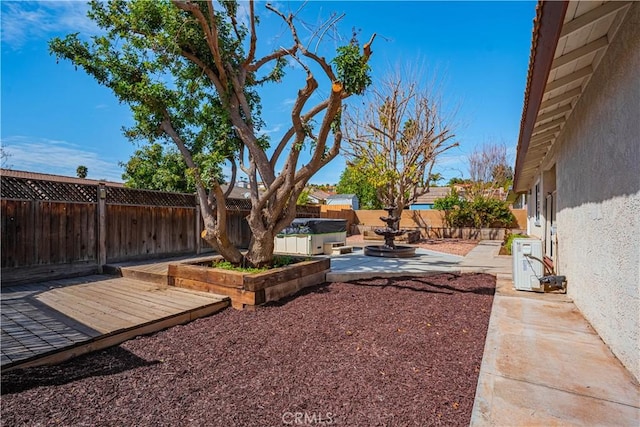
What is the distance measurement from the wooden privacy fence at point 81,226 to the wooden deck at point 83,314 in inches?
25.5

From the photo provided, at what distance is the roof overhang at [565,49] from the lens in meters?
1.80

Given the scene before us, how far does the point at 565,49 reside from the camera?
262 centimetres

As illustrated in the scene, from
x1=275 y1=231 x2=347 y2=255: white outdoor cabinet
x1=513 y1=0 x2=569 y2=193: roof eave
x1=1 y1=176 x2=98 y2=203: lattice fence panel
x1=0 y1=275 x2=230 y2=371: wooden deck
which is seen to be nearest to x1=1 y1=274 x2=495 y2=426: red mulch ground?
x1=0 y1=275 x2=230 y2=371: wooden deck

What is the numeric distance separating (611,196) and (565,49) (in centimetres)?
128

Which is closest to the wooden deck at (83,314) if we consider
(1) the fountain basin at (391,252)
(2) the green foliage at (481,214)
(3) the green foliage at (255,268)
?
(3) the green foliage at (255,268)

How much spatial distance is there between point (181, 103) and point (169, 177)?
6.85 m

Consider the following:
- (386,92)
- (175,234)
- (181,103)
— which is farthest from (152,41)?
(386,92)

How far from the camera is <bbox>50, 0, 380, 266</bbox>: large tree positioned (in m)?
4.69

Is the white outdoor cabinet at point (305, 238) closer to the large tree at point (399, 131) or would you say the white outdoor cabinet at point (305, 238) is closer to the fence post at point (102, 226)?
the large tree at point (399, 131)

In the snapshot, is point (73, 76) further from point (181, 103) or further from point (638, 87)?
point (638, 87)

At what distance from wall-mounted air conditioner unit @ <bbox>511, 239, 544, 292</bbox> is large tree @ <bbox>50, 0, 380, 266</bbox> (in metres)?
3.19

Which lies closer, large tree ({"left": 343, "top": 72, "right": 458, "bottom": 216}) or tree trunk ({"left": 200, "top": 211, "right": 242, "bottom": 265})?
tree trunk ({"left": 200, "top": 211, "right": 242, "bottom": 265})

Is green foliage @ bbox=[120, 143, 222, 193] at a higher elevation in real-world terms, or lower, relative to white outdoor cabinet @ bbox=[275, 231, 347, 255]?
higher

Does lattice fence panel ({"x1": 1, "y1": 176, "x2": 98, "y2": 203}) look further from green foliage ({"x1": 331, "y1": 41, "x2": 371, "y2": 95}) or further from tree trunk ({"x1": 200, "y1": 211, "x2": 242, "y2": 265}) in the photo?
green foliage ({"x1": 331, "y1": 41, "x2": 371, "y2": 95})
